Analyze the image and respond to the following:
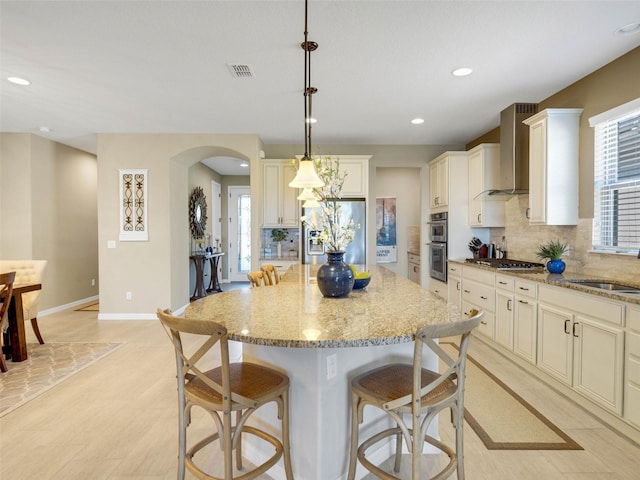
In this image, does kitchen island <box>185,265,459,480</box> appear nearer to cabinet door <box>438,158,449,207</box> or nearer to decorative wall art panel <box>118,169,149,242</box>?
cabinet door <box>438,158,449,207</box>

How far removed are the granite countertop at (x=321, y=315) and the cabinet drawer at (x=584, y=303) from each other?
117 centimetres

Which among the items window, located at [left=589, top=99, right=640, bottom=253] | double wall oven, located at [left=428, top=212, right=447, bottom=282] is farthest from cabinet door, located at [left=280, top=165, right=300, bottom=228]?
window, located at [left=589, top=99, right=640, bottom=253]

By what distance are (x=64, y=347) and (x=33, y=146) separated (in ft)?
10.4

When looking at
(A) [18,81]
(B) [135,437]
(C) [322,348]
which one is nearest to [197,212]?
(A) [18,81]

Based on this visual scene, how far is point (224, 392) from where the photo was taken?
137cm

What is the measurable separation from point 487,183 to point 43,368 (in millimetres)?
5342

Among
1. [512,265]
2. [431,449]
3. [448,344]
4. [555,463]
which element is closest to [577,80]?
[512,265]

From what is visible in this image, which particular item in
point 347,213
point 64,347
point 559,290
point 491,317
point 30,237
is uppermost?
point 347,213

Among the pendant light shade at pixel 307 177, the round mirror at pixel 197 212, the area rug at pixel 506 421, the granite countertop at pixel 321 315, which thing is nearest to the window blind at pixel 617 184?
the area rug at pixel 506 421

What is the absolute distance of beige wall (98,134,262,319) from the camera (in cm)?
511

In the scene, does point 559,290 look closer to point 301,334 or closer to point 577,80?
point 577,80

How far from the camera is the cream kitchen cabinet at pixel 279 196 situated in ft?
17.6

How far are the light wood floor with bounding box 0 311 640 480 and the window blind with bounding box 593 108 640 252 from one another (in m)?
1.37

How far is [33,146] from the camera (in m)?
5.18
